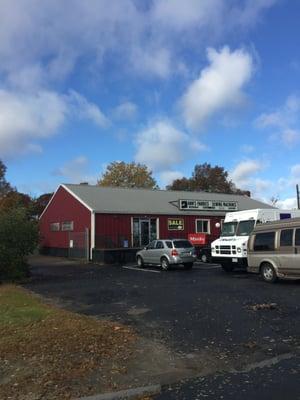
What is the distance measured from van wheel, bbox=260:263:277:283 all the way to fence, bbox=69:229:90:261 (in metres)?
18.1

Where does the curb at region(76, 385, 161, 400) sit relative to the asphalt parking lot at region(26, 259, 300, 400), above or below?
below

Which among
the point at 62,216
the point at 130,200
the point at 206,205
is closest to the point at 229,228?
the point at 130,200

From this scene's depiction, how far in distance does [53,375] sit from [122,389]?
3.81 ft

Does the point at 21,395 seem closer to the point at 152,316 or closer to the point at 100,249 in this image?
the point at 152,316

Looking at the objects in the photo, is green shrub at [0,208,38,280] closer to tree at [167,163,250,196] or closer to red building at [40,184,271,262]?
red building at [40,184,271,262]

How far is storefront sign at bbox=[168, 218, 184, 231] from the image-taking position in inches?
1524

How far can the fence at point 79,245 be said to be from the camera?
3516 centimetres

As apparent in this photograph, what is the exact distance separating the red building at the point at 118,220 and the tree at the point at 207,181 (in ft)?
121

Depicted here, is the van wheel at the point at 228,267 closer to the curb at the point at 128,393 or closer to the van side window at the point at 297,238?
the van side window at the point at 297,238

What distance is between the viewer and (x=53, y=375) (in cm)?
714

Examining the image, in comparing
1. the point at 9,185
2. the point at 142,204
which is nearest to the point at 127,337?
the point at 142,204

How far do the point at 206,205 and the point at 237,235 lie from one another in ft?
59.9

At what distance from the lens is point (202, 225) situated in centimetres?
4078

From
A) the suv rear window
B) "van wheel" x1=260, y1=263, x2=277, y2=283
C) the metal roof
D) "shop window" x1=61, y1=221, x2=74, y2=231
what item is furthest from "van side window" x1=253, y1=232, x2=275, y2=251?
"shop window" x1=61, y1=221, x2=74, y2=231
